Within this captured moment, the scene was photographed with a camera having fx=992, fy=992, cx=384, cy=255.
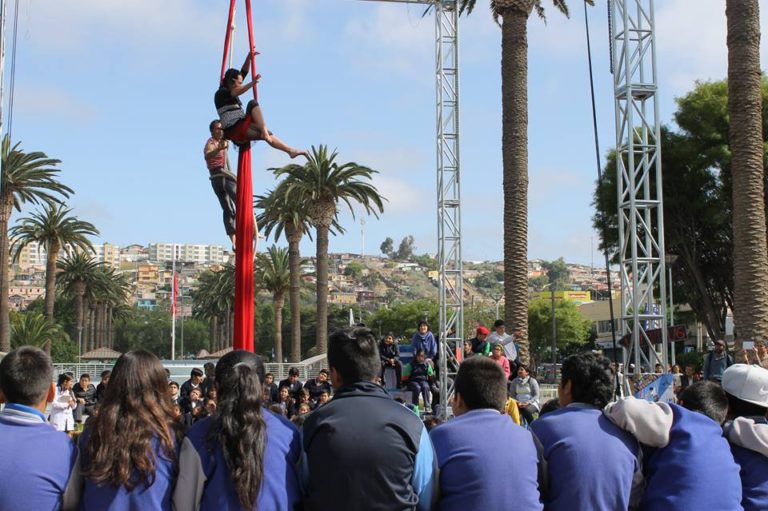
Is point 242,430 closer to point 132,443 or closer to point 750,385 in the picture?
point 132,443

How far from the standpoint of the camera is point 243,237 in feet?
32.2

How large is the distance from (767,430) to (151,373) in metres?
2.82

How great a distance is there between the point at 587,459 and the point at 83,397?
14.5 meters

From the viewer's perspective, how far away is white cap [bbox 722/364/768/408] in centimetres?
473

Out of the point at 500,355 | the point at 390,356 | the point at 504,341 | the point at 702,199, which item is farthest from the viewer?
the point at 702,199

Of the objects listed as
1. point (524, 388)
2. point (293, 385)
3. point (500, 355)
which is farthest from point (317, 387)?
point (524, 388)

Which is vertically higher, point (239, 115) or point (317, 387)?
point (239, 115)

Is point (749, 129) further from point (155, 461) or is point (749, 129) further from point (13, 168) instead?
point (13, 168)

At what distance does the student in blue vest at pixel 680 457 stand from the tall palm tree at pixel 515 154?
17753mm

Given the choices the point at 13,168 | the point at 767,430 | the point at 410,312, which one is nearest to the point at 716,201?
the point at 13,168

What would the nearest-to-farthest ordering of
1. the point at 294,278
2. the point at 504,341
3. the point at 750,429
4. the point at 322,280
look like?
the point at 750,429, the point at 504,341, the point at 322,280, the point at 294,278

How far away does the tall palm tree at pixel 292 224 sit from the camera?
40803mm

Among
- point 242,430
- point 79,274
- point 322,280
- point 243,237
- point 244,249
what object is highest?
point 79,274

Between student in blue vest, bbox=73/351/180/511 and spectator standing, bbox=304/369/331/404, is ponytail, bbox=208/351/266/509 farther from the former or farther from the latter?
spectator standing, bbox=304/369/331/404
